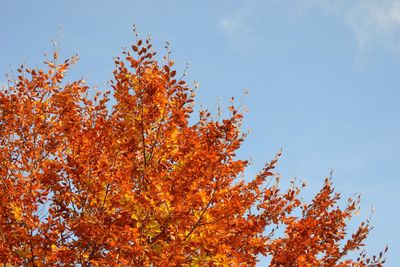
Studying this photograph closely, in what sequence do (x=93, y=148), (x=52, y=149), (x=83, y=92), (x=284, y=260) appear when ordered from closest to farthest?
(x=93, y=148)
(x=284, y=260)
(x=52, y=149)
(x=83, y=92)

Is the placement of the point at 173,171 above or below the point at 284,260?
above

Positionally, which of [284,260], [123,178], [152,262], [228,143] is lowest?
[152,262]

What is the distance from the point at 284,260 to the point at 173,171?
2834 millimetres

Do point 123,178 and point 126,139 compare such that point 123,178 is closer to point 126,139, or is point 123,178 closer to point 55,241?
point 126,139

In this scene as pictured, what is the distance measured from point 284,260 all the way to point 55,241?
13.4 ft

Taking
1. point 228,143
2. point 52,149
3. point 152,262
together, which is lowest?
point 152,262

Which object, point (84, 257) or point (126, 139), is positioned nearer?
point (84, 257)

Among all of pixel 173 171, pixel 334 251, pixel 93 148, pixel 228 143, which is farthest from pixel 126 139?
pixel 334 251

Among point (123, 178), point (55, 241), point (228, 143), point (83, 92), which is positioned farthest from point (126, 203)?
point (83, 92)

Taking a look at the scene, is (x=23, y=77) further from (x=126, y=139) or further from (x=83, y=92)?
(x=126, y=139)

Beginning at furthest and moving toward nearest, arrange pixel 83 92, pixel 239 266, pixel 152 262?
pixel 83 92, pixel 239 266, pixel 152 262

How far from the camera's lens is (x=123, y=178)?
7.03 metres

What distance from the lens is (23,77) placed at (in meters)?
10.1

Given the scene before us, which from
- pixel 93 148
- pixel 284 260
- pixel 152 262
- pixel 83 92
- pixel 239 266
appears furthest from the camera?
pixel 83 92
